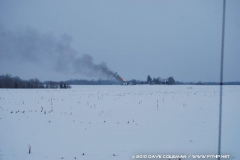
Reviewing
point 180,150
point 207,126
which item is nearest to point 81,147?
point 180,150

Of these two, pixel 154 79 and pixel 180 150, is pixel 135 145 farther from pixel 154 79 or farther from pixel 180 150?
pixel 154 79

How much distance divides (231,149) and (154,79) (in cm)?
9746

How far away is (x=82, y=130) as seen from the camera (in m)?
9.20

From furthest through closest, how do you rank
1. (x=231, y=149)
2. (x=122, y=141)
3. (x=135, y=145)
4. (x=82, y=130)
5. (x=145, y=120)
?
(x=145, y=120)
(x=82, y=130)
(x=122, y=141)
(x=135, y=145)
(x=231, y=149)

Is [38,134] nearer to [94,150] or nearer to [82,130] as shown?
[82,130]

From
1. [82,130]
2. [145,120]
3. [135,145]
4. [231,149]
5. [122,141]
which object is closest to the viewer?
[231,149]

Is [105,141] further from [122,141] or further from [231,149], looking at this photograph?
[231,149]

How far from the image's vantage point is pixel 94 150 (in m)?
6.67

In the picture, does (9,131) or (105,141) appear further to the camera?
(9,131)

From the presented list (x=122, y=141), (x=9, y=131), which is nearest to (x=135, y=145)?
(x=122, y=141)

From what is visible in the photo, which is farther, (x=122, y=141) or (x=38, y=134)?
(x=38, y=134)

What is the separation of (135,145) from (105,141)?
109cm

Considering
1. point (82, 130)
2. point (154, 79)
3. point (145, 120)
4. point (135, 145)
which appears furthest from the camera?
point (154, 79)

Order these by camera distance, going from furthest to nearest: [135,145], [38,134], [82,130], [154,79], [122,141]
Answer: [154,79] → [82,130] → [38,134] → [122,141] → [135,145]
